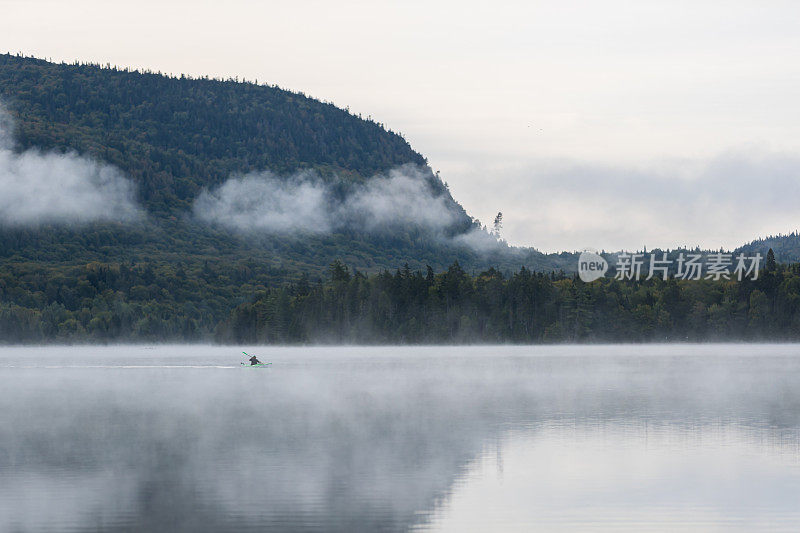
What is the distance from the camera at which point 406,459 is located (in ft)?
142

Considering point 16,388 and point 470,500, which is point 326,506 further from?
point 16,388

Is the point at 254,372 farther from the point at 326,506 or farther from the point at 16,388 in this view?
the point at 326,506

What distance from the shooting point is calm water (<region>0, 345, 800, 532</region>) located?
31.9m

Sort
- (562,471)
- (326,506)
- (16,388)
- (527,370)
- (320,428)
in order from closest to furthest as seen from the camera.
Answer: (326,506) → (562,471) → (320,428) → (16,388) → (527,370)

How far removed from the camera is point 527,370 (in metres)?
117

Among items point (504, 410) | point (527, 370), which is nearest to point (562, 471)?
point (504, 410)

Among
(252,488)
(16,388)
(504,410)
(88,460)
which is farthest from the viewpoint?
→ (16,388)

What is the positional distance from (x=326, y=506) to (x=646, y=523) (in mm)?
9757

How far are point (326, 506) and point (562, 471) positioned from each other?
35.7 feet

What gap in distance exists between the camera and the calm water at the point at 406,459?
31.9 meters

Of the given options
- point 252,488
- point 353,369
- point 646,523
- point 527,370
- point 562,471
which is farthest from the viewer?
point 353,369

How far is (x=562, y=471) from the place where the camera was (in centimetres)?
3994

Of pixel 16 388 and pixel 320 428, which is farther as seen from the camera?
pixel 16 388

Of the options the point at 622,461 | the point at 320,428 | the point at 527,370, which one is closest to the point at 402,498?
the point at 622,461
